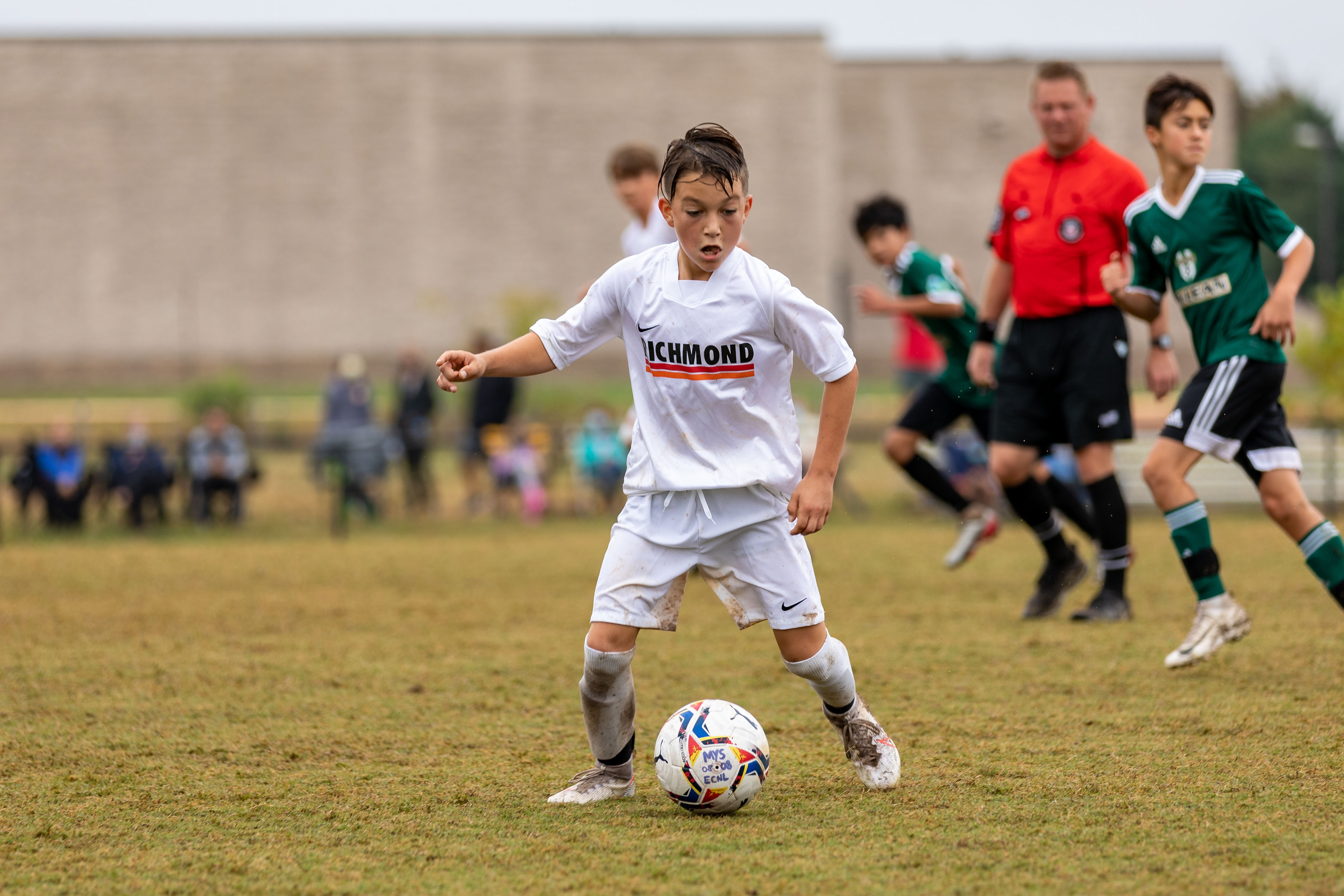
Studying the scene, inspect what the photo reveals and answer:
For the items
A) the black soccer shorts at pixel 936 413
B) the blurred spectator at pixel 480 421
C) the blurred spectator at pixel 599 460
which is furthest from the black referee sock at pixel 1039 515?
the blurred spectator at pixel 480 421

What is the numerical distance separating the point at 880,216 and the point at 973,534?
1.87 m

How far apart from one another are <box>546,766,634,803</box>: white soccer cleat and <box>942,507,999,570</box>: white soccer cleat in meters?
4.35

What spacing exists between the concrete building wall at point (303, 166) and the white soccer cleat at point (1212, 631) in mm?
35084

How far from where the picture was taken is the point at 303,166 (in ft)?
131

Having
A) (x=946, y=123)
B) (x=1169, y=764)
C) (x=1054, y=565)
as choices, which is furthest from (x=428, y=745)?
(x=946, y=123)

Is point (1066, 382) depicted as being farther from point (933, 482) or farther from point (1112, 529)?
point (933, 482)

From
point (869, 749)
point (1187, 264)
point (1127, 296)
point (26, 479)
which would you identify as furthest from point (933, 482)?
point (26, 479)

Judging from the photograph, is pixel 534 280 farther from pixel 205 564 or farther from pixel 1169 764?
pixel 1169 764

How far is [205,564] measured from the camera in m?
10.6

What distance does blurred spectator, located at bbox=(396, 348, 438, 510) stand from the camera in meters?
15.1

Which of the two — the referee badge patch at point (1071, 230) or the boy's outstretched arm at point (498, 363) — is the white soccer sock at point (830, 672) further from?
the referee badge patch at point (1071, 230)

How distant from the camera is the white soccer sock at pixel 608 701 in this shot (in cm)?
374

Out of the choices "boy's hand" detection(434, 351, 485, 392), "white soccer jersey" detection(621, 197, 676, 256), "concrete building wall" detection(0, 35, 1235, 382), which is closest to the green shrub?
"white soccer jersey" detection(621, 197, 676, 256)

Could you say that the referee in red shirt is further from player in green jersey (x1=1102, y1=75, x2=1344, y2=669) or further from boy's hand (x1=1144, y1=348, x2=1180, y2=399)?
player in green jersey (x1=1102, y1=75, x2=1344, y2=669)
